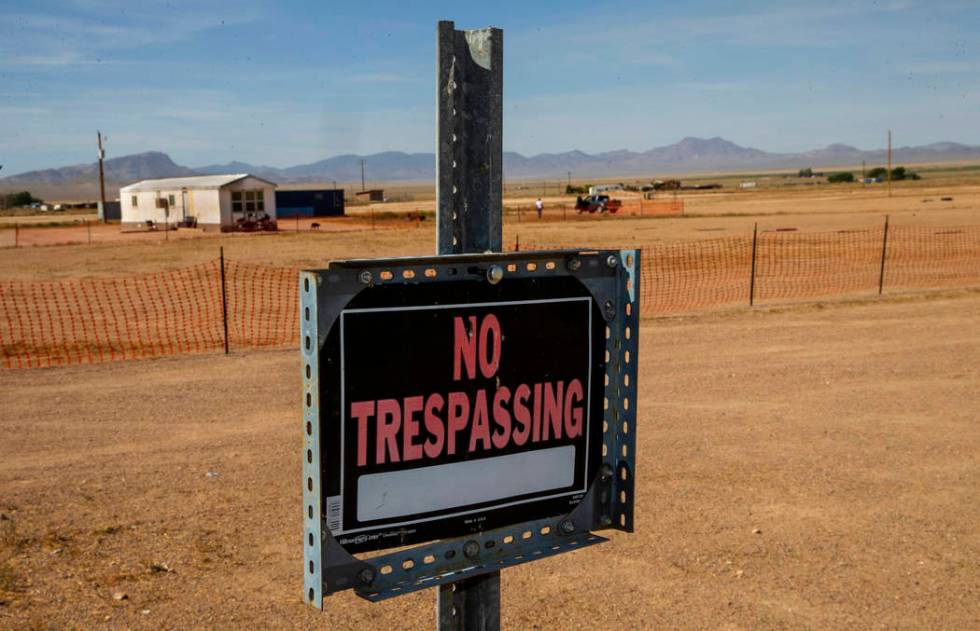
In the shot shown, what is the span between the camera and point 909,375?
→ 38.4 ft

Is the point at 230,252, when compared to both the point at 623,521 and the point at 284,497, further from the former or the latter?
the point at 623,521

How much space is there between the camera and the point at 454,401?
241 cm

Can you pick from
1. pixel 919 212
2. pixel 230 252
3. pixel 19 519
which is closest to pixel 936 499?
pixel 19 519

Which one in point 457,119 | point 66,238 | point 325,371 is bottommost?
point 66,238

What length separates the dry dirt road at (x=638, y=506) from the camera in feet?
18.6

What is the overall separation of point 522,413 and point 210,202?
54.5 metres

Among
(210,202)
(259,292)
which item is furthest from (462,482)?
(210,202)

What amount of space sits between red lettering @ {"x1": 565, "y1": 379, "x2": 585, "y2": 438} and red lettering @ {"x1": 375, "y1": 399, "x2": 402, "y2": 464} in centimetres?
51

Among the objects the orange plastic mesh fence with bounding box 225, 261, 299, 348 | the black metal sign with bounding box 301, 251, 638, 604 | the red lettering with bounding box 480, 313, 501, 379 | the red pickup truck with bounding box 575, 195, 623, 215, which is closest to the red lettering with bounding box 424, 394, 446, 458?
the black metal sign with bounding box 301, 251, 638, 604

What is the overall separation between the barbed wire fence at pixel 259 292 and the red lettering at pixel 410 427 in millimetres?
11987

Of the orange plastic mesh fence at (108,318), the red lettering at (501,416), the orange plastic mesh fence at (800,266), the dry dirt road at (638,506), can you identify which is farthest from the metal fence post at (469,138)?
the orange plastic mesh fence at (800,266)

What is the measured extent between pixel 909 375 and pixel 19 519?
9754 mm

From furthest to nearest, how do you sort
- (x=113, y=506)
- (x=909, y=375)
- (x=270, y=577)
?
(x=909, y=375) → (x=113, y=506) → (x=270, y=577)

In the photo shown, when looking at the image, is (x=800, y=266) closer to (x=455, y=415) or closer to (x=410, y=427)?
(x=455, y=415)
